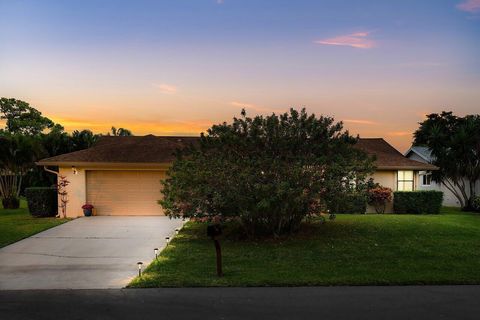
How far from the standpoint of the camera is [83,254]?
1145cm

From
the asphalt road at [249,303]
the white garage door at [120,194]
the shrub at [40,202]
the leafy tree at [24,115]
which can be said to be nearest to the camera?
the asphalt road at [249,303]

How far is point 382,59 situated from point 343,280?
39.8 ft

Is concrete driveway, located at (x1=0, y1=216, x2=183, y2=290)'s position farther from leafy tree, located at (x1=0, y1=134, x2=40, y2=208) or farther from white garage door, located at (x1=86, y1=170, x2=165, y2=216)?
leafy tree, located at (x1=0, y1=134, x2=40, y2=208)

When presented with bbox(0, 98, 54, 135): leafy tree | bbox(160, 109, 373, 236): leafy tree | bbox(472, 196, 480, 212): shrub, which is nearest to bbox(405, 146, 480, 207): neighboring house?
bbox(472, 196, 480, 212): shrub

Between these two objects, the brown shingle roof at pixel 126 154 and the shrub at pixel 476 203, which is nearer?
the brown shingle roof at pixel 126 154

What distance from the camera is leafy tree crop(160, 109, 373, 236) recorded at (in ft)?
39.3

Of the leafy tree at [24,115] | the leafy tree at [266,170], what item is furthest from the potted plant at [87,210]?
the leafy tree at [24,115]

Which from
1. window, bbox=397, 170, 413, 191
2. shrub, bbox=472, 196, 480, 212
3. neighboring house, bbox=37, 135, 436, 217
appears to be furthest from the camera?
shrub, bbox=472, 196, 480, 212

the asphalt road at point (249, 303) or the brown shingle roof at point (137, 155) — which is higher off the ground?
the brown shingle roof at point (137, 155)

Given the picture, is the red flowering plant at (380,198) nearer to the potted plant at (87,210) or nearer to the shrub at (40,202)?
the potted plant at (87,210)

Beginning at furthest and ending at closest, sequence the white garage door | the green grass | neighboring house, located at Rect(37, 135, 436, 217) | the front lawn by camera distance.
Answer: the white garage door < neighboring house, located at Rect(37, 135, 436, 217) < the green grass < the front lawn

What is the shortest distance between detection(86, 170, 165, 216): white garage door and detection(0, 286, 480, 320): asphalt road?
42.1 feet

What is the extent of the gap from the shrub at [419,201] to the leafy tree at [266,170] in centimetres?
925

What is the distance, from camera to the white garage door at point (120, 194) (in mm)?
20500
